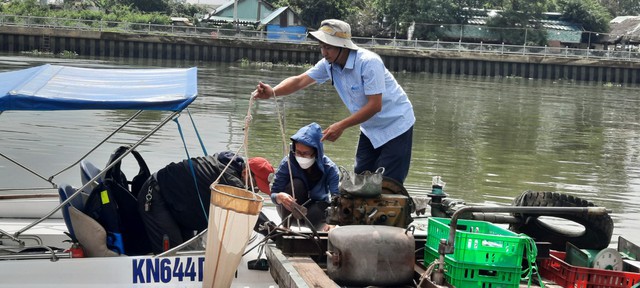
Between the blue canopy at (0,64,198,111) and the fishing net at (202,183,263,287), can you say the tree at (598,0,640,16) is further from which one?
the fishing net at (202,183,263,287)

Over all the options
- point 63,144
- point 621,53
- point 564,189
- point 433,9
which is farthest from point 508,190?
point 433,9

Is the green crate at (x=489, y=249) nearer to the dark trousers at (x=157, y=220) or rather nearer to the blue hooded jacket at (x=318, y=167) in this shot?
the blue hooded jacket at (x=318, y=167)

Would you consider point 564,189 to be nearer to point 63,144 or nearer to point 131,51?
point 63,144

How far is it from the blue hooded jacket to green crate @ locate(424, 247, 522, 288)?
117 centimetres

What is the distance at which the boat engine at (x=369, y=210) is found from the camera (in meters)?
6.03

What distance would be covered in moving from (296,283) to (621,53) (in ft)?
159

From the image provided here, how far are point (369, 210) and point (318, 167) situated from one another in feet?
1.56

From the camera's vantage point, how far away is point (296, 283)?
541 centimetres

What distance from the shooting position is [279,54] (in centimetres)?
4869

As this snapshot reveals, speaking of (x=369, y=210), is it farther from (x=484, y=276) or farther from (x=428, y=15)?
(x=428, y=15)

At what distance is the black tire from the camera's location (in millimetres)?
6367

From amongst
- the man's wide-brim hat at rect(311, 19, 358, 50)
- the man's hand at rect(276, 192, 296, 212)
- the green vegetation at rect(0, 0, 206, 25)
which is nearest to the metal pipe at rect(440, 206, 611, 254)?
the man's hand at rect(276, 192, 296, 212)

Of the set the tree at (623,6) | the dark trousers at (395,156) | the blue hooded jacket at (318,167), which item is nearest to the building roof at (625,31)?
the tree at (623,6)

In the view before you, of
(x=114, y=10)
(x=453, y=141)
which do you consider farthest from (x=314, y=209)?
(x=114, y=10)
